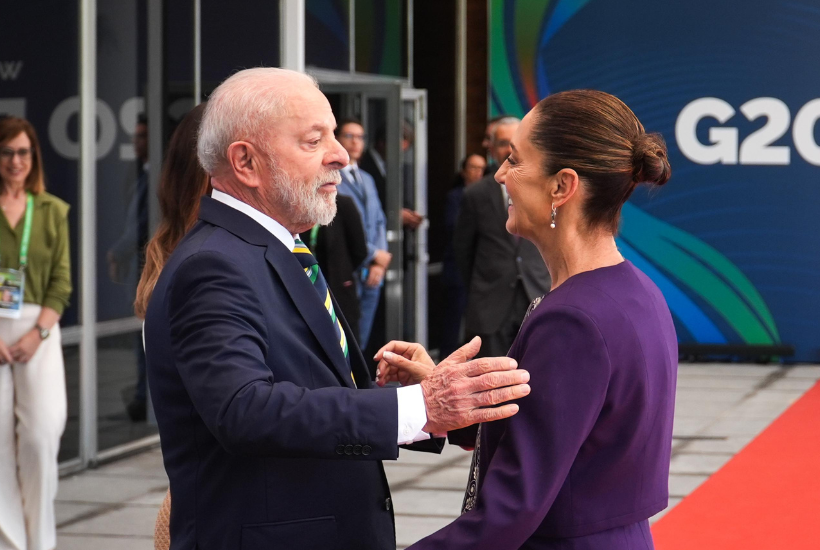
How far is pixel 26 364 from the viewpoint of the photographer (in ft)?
14.6

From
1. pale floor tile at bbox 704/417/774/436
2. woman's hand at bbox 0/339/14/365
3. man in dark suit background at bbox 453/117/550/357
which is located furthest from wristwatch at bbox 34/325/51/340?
pale floor tile at bbox 704/417/774/436

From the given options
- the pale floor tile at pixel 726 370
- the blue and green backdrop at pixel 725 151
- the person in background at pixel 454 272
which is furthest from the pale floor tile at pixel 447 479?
the blue and green backdrop at pixel 725 151

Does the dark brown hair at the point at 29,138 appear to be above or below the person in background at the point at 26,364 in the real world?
above

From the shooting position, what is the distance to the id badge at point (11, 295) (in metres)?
4.43

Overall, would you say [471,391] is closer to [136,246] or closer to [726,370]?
[136,246]

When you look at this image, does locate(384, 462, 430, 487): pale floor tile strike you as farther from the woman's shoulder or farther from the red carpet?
the woman's shoulder

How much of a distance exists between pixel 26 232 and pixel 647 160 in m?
Result: 3.46

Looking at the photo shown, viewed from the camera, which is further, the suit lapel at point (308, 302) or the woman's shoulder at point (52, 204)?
the woman's shoulder at point (52, 204)

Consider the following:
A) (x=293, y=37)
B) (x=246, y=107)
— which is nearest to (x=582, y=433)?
(x=246, y=107)

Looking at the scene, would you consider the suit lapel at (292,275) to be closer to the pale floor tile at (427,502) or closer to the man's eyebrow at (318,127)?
the man's eyebrow at (318,127)

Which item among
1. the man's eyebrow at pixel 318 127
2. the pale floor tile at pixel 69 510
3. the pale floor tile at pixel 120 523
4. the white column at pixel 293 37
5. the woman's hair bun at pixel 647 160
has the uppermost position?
the white column at pixel 293 37

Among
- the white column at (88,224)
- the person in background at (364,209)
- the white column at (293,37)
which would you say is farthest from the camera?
the person in background at (364,209)

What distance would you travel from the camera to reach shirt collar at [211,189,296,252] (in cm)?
196

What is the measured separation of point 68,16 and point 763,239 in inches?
268
